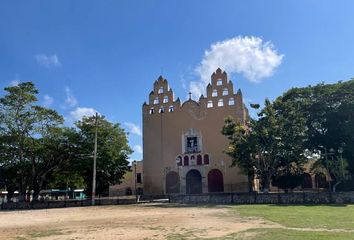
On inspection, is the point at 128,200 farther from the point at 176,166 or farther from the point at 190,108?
the point at 190,108

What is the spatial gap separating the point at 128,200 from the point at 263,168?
41.3 feet

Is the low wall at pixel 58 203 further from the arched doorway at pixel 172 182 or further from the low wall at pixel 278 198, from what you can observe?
the arched doorway at pixel 172 182

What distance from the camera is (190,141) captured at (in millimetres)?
46000

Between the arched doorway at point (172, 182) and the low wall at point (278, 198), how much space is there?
13105mm

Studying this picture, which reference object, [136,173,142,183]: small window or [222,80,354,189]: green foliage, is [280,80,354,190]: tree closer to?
[222,80,354,189]: green foliage

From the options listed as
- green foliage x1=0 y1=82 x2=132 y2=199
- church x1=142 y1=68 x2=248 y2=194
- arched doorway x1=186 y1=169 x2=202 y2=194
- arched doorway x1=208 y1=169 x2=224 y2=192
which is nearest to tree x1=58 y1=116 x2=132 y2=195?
green foliage x1=0 y1=82 x2=132 y2=199

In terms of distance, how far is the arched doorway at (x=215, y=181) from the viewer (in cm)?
4381

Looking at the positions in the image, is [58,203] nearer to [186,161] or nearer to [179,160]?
[179,160]

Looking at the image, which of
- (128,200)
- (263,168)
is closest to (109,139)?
(128,200)

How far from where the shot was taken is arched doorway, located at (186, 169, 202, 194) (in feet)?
147

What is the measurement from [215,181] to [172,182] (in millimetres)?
5211

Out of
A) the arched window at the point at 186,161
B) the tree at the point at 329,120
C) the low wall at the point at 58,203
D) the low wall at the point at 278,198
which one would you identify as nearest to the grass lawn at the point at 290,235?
the low wall at the point at 278,198

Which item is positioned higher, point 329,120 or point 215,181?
point 329,120

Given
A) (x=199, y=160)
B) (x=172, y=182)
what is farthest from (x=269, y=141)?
(x=172, y=182)
